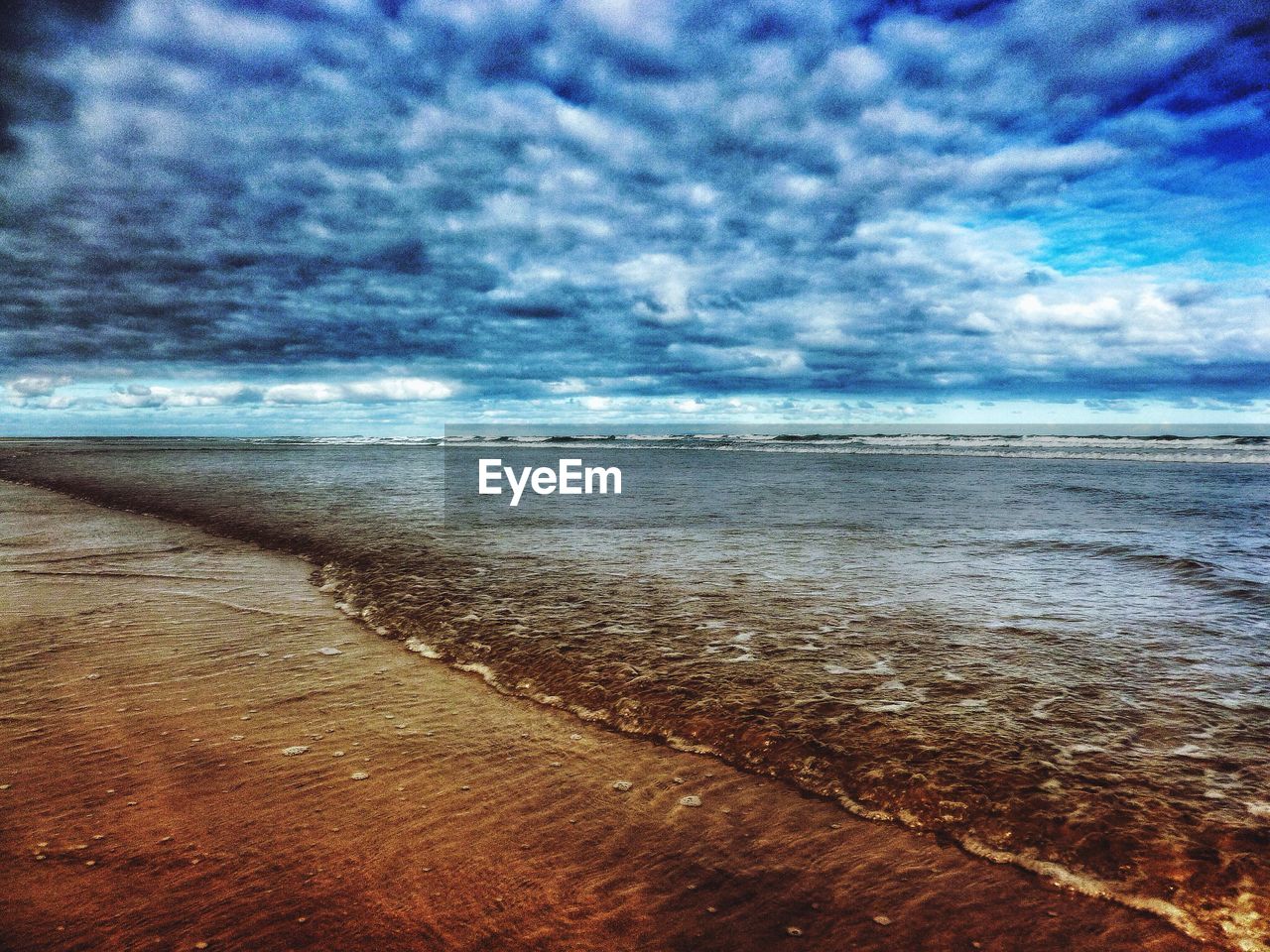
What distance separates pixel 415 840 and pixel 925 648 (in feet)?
13.2

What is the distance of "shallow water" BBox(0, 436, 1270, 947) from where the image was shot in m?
3.24

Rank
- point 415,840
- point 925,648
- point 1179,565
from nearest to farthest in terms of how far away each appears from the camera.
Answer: point 415,840 → point 925,648 → point 1179,565

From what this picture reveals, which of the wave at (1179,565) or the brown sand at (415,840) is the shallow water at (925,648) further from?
Answer: the brown sand at (415,840)

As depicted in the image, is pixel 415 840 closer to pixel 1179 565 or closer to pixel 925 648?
pixel 925 648

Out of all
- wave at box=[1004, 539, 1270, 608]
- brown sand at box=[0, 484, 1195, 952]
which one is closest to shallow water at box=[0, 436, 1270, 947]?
wave at box=[1004, 539, 1270, 608]

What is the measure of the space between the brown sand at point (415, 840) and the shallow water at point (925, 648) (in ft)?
1.16

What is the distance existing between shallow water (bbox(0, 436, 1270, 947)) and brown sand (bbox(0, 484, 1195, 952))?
35 cm

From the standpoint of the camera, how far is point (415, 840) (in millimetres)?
3102

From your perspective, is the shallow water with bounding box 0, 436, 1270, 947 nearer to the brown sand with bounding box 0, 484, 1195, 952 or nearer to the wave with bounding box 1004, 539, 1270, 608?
the wave with bounding box 1004, 539, 1270, 608

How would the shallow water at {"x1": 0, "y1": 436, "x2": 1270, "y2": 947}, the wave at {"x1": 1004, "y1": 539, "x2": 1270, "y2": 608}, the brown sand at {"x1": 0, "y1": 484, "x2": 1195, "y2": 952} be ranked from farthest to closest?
the wave at {"x1": 1004, "y1": 539, "x2": 1270, "y2": 608} < the shallow water at {"x1": 0, "y1": 436, "x2": 1270, "y2": 947} < the brown sand at {"x1": 0, "y1": 484, "x2": 1195, "y2": 952}

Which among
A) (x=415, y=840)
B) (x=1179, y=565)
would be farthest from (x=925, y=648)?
(x=1179, y=565)

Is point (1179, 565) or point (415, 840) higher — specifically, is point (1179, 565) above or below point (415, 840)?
above

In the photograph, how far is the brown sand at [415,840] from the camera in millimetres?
2572

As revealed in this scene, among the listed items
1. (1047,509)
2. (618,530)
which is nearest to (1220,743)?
(618,530)
